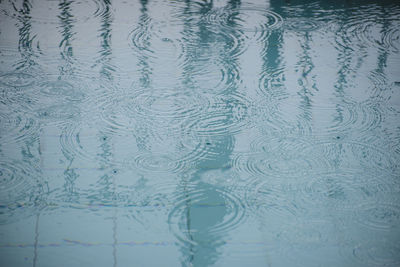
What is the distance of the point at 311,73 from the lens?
12.1ft

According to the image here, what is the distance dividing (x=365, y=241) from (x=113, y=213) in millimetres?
1262

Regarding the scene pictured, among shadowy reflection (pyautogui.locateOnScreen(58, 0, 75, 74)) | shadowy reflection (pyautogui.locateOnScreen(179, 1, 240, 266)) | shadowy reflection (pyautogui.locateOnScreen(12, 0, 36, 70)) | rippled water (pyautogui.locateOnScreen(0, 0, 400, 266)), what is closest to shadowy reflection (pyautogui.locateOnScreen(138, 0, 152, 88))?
rippled water (pyautogui.locateOnScreen(0, 0, 400, 266))

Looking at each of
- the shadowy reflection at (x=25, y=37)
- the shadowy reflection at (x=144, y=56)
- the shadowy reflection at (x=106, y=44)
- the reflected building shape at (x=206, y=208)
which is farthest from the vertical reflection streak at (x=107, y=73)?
the shadowy reflection at (x=25, y=37)

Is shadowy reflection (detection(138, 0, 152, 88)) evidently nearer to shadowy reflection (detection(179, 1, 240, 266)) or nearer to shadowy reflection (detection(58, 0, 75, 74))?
shadowy reflection (detection(58, 0, 75, 74))

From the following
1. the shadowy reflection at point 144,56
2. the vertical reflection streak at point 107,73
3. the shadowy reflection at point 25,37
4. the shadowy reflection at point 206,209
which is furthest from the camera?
the shadowy reflection at point 25,37

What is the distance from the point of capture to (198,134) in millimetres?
3096

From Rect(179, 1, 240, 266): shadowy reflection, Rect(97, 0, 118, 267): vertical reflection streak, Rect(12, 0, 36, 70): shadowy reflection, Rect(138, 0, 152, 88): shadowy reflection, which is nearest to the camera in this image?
Rect(179, 1, 240, 266): shadowy reflection

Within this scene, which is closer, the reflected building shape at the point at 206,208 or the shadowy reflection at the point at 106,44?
the reflected building shape at the point at 206,208

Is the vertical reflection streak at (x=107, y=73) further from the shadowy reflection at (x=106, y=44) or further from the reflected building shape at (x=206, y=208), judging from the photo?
the reflected building shape at (x=206, y=208)

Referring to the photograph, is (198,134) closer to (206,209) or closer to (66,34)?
(206,209)

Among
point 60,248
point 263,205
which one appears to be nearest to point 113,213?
point 60,248

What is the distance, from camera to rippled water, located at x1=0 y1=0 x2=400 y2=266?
2.43 meters

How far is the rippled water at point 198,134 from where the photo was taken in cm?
243

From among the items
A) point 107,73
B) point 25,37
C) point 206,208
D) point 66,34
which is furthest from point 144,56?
point 206,208
